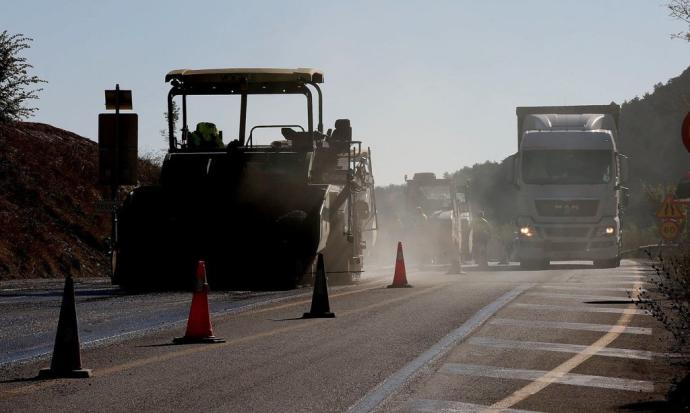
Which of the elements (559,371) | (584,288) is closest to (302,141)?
(584,288)

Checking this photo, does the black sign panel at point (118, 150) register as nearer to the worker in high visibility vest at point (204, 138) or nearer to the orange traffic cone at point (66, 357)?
the worker in high visibility vest at point (204, 138)

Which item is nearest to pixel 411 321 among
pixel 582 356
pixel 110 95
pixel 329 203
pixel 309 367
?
pixel 582 356

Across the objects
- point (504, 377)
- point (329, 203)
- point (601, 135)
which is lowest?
point (504, 377)

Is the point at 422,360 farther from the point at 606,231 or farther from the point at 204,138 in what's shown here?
the point at 606,231

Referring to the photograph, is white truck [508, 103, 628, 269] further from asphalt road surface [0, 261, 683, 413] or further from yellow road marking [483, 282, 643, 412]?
yellow road marking [483, 282, 643, 412]

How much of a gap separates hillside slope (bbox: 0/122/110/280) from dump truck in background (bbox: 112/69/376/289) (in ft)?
34.1

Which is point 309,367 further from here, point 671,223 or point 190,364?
point 671,223

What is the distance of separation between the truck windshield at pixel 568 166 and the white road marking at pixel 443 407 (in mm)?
24869

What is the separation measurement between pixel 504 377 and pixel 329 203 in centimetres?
1236

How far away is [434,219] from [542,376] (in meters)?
30.8

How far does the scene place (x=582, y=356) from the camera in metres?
12.6

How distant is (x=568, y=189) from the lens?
3400 centimetres

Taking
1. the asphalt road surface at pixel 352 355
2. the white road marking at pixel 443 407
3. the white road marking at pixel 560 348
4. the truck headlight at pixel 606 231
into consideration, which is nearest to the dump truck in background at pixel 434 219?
the truck headlight at pixel 606 231

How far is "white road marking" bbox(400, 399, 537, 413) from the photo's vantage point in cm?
902
